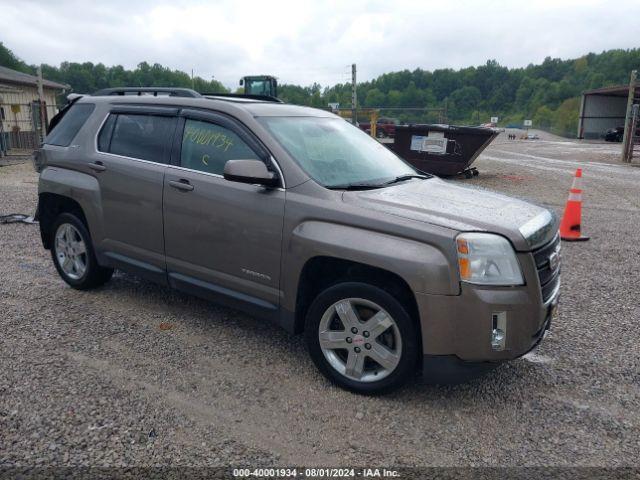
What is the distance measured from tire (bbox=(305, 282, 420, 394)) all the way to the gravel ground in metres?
0.13

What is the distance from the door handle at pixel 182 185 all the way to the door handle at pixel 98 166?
910mm

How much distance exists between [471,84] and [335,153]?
133 metres

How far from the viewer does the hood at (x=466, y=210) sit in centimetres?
306

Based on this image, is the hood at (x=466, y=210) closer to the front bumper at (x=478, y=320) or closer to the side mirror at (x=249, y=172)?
the front bumper at (x=478, y=320)

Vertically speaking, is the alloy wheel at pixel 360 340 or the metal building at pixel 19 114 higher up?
the metal building at pixel 19 114

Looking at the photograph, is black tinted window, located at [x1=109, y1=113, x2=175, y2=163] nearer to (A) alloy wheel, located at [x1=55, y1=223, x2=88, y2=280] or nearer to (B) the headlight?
(A) alloy wheel, located at [x1=55, y1=223, x2=88, y2=280]

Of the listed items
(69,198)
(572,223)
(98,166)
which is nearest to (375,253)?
(98,166)

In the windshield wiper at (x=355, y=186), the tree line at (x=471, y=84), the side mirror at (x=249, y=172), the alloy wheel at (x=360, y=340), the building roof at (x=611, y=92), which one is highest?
the tree line at (x=471, y=84)

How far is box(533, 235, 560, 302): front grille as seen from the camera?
3.15 metres

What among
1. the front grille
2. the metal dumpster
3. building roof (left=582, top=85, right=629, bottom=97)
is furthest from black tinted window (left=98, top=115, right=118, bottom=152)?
building roof (left=582, top=85, right=629, bottom=97)

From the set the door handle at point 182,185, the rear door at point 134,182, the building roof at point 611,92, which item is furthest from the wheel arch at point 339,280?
the building roof at point 611,92

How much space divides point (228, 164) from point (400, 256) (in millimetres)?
1284

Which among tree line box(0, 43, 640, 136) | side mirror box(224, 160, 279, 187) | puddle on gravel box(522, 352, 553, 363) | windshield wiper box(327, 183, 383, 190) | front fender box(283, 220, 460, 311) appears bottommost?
puddle on gravel box(522, 352, 553, 363)

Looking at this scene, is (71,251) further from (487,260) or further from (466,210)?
(487,260)
